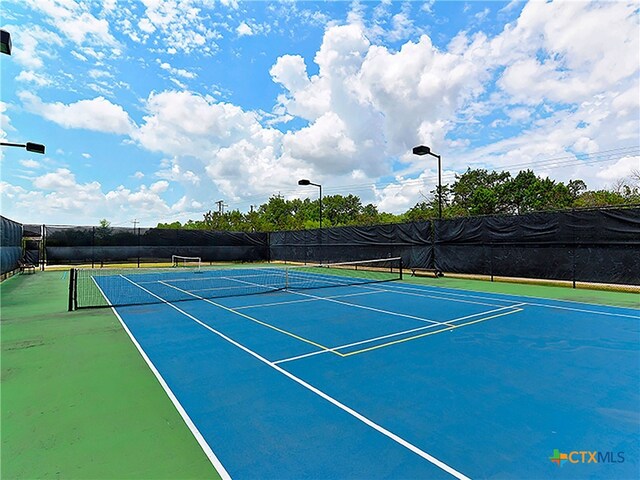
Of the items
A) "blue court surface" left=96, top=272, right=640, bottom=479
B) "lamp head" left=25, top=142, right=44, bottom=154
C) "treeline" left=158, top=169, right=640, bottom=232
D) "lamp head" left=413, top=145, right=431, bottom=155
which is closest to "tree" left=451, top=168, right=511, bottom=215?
"treeline" left=158, top=169, right=640, bottom=232

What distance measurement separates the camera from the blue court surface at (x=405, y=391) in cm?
245

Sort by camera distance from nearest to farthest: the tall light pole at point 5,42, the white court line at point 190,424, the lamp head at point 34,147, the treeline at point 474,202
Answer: the white court line at point 190,424
the tall light pole at point 5,42
the lamp head at point 34,147
the treeline at point 474,202

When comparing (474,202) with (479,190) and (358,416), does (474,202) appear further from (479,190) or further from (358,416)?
(358,416)

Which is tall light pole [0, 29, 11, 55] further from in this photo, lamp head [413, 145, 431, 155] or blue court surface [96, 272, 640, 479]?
lamp head [413, 145, 431, 155]

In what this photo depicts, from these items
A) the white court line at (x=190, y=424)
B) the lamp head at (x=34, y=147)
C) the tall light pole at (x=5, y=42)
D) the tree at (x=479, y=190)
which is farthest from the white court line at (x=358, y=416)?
the tree at (x=479, y=190)

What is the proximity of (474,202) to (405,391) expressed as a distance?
135 ft

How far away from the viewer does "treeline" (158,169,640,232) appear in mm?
33938

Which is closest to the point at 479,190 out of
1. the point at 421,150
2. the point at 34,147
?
the point at 421,150

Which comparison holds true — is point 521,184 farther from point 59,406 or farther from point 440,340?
point 59,406

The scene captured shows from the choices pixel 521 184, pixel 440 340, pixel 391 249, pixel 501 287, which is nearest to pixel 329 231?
pixel 391 249

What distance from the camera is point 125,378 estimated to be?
3.90 m

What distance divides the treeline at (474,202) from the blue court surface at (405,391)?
26.0 m

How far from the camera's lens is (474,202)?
4044 cm

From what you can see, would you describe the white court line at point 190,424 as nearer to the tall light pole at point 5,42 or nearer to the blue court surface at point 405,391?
the blue court surface at point 405,391
